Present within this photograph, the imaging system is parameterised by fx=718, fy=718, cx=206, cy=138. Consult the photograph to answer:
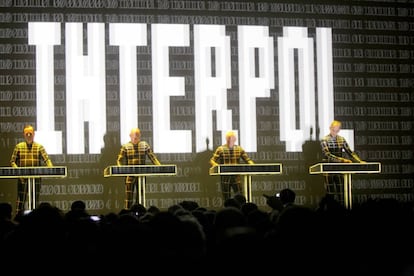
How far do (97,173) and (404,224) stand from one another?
32.6ft

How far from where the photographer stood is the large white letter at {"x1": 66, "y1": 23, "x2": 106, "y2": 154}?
41.2 ft

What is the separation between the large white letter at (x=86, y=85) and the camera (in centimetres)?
1255

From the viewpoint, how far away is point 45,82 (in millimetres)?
12531

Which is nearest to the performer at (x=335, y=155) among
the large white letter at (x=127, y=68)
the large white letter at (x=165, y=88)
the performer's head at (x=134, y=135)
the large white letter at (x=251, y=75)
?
the large white letter at (x=251, y=75)

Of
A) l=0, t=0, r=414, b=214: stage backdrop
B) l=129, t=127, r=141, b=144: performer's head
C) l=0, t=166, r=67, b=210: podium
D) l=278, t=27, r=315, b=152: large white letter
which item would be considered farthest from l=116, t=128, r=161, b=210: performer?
l=278, t=27, r=315, b=152: large white letter

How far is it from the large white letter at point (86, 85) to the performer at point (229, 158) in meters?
2.19

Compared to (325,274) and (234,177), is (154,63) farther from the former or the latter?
(325,274)

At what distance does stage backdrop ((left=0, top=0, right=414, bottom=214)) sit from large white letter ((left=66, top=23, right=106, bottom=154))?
2 centimetres

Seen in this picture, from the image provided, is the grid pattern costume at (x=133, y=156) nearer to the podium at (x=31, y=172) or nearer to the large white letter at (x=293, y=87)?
the podium at (x=31, y=172)

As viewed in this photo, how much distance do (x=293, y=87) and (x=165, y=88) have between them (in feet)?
7.83

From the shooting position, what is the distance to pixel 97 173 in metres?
12.4

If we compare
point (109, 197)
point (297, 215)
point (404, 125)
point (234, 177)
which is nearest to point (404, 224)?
point (297, 215)

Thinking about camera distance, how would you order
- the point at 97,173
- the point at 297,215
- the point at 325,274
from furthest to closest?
the point at 97,173, the point at 297,215, the point at 325,274

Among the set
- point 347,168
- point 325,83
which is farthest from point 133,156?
point 325,83
